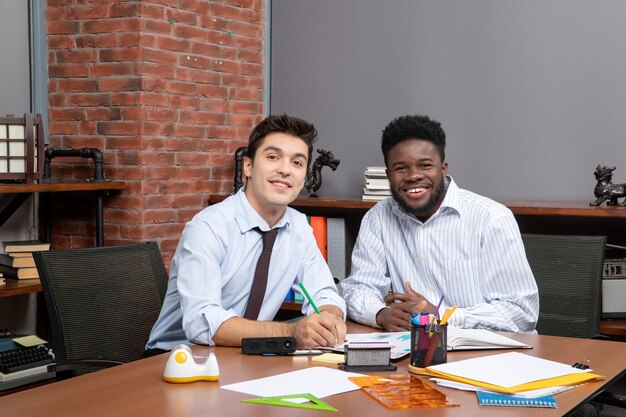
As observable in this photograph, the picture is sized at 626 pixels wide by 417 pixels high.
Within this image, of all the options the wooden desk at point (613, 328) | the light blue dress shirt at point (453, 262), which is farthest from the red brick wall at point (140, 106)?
the wooden desk at point (613, 328)

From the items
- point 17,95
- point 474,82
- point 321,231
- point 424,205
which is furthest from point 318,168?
point 17,95

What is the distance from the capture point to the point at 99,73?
3.89 m

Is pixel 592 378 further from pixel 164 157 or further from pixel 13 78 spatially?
pixel 13 78

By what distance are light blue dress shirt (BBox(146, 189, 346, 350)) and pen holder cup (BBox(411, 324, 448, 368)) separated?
1.73ft

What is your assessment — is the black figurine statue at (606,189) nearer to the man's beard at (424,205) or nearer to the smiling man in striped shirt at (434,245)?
the smiling man in striped shirt at (434,245)

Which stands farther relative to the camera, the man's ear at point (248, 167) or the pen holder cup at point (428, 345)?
the man's ear at point (248, 167)

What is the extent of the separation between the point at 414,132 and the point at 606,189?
1.06 meters

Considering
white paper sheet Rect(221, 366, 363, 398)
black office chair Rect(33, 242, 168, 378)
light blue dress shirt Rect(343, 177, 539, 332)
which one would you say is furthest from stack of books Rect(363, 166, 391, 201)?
white paper sheet Rect(221, 366, 363, 398)

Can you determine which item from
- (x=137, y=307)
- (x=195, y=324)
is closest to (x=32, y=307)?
(x=137, y=307)

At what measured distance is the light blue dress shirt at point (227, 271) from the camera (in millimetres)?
2250

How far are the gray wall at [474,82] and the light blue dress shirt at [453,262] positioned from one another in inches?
44.2

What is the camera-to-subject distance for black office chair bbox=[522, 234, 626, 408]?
290cm

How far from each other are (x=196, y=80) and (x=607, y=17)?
193 cm

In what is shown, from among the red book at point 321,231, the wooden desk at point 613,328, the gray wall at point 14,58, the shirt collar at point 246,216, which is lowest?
the wooden desk at point 613,328
